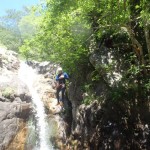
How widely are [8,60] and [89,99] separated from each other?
58.2 ft

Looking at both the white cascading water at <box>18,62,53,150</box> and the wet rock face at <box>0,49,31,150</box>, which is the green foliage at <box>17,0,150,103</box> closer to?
the wet rock face at <box>0,49,31,150</box>

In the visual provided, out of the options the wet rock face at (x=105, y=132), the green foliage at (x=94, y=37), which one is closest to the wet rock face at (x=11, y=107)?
the green foliage at (x=94, y=37)

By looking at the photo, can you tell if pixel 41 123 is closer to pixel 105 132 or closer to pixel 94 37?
pixel 105 132

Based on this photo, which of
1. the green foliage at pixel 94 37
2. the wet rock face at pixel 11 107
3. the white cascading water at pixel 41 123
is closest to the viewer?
the green foliage at pixel 94 37

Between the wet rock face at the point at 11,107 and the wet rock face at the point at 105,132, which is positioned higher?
the wet rock face at the point at 11,107

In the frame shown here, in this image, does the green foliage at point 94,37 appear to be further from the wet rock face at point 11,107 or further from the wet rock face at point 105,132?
the wet rock face at point 11,107

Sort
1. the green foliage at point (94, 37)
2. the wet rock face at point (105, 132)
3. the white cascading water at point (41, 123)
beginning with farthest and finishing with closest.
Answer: the white cascading water at point (41, 123)
the wet rock face at point (105, 132)
the green foliage at point (94, 37)

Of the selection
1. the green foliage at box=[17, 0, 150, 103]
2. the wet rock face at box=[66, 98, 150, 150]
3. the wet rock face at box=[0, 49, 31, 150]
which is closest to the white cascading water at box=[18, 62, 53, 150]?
the wet rock face at box=[0, 49, 31, 150]

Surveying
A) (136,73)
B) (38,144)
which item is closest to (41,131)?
(38,144)

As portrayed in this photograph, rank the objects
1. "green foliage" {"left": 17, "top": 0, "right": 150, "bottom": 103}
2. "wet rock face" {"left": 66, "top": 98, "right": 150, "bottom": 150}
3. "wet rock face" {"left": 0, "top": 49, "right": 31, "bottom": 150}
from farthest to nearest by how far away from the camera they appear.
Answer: "wet rock face" {"left": 0, "top": 49, "right": 31, "bottom": 150}, "wet rock face" {"left": 66, "top": 98, "right": 150, "bottom": 150}, "green foliage" {"left": 17, "top": 0, "right": 150, "bottom": 103}

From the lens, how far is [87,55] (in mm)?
15188

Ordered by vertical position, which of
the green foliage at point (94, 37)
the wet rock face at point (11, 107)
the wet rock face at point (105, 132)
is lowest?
the wet rock face at point (105, 132)

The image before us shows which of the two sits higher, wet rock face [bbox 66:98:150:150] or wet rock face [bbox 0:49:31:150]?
wet rock face [bbox 0:49:31:150]

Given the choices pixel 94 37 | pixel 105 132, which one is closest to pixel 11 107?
pixel 94 37
